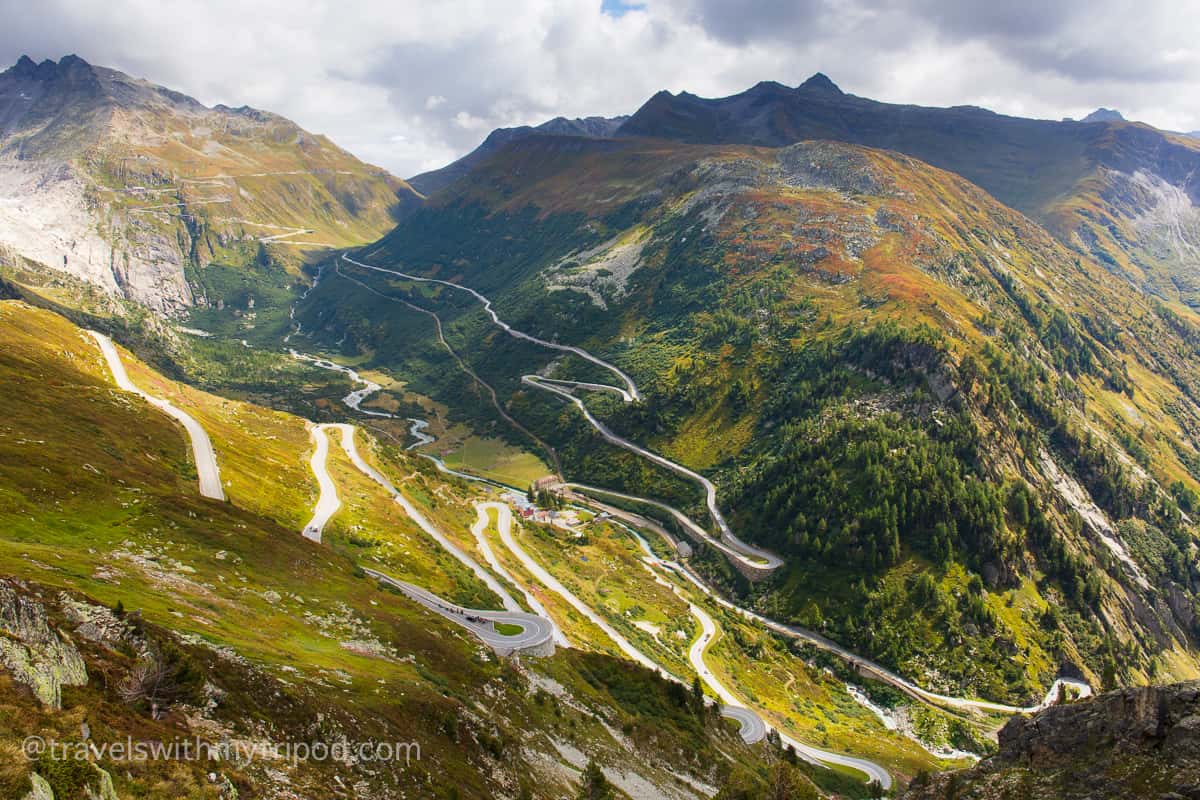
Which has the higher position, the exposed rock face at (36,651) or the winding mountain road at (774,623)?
the exposed rock face at (36,651)

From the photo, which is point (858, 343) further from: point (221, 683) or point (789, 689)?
point (221, 683)

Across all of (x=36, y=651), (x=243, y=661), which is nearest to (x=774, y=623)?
(x=243, y=661)

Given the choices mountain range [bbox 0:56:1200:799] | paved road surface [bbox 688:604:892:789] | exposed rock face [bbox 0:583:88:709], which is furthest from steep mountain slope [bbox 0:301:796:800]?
paved road surface [bbox 688:604:892:789]

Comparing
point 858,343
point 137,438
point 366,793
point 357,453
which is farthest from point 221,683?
point 858,343

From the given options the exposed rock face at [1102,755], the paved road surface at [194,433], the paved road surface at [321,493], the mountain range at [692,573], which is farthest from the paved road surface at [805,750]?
the paved road surface at [194,433]

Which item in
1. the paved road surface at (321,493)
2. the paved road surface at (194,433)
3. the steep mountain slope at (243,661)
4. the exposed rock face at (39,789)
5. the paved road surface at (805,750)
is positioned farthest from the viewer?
the paved road surface at (321,493)

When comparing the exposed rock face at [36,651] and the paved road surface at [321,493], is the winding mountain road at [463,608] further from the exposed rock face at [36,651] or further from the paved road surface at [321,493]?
the exposed rock face at [36,651]

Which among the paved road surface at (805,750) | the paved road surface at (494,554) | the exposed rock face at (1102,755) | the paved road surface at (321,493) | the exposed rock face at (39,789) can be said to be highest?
the exposed rock face at (39,789)
